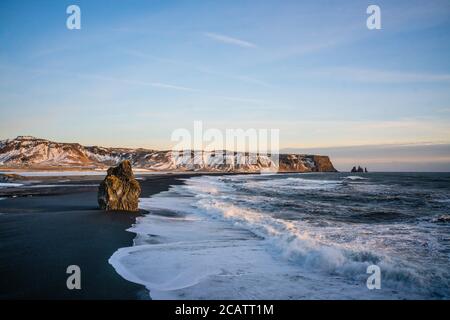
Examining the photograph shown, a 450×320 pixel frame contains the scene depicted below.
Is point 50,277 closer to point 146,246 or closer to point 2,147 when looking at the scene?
point 146,246

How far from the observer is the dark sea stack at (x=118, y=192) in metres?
15.8

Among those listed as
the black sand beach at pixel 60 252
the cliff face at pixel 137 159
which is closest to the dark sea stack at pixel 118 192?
the black sand beach at pixel 60 252

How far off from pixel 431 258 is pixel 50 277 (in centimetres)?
894

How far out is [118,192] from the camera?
16.1 m

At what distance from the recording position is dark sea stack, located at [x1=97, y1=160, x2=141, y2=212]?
1581 cm

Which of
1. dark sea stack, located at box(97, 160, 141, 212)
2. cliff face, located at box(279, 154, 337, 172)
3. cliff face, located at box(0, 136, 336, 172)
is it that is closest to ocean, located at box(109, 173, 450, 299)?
dark sea stack, located at box(97, 160, 141, 212)

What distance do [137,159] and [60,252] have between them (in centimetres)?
14860

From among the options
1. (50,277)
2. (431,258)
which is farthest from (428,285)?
(50,277)

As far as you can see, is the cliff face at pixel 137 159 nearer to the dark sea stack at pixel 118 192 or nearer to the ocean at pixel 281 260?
the dark sea stack at pixel 118 192

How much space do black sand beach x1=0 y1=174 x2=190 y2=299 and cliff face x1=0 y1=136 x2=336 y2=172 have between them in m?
83.4

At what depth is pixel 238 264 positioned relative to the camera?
26.4ft

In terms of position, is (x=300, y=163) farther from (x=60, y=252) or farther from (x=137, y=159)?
(x=60, y=252)

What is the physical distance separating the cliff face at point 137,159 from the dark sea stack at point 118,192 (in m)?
80.2
